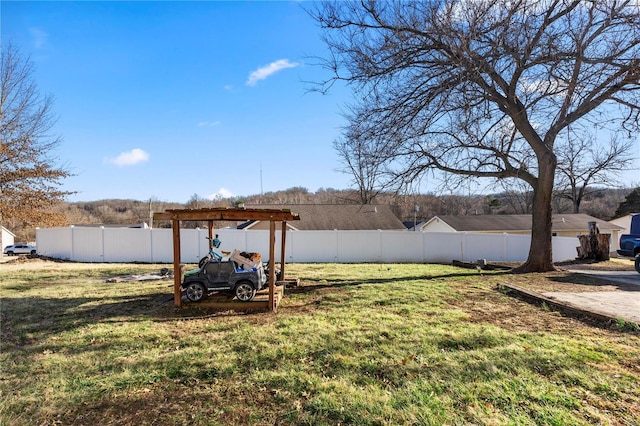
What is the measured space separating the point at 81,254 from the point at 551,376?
19.9 meters

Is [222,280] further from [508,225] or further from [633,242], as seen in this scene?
[508,225]

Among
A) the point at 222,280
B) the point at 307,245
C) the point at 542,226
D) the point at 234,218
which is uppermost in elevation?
the point at 234,218

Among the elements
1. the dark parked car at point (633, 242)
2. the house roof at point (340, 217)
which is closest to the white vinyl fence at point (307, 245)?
the house roof at point (340, 217)

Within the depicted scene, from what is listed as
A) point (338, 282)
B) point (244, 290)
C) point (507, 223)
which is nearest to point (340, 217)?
point (507, 223)

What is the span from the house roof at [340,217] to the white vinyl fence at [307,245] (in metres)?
4.98

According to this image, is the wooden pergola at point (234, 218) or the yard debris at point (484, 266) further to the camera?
the yard debris at point (484, 266)

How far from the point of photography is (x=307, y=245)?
18641mm

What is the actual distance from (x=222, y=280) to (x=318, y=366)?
3.56 m

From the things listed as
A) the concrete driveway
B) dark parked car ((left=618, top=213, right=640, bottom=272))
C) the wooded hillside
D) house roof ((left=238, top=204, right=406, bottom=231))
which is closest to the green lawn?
the concrete driveway

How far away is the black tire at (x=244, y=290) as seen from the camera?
697 cm

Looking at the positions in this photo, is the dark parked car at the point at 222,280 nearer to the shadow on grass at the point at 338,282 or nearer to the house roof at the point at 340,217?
the shadow on grass at the point at 338,282

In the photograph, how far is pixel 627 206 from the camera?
42.3 m

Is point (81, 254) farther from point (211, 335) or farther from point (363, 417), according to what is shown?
point (363, 417)

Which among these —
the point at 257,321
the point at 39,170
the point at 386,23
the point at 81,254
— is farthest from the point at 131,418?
the point at 39,170
